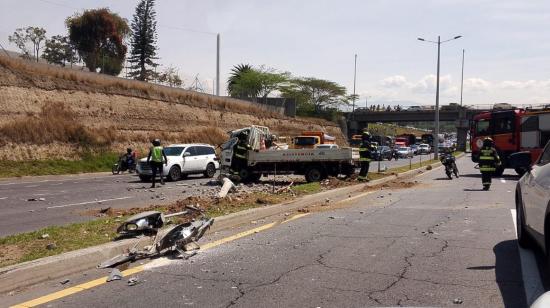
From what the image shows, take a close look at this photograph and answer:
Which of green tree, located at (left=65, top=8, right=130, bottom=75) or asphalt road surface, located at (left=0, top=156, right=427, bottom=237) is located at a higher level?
green tree, located at (left=65, top=8, right=130, bottom=75)

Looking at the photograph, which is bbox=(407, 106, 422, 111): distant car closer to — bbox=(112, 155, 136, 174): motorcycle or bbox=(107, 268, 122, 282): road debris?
bbox=(112, 155, 136, 174): motorcycle

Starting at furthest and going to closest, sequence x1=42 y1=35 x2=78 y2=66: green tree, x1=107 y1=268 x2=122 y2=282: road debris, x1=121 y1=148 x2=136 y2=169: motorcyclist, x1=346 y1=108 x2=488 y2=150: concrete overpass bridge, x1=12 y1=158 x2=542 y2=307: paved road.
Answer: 1. x1=346 y1=108 x2=488 y2=150: concrete overpass bridge
2. x1=42 y1=35 x2=78 y2=66: green tree
3. x1=121 y1=148 x2=136 y2=169: motorcyclist
4. x1=107 y1=268 x2=122 y2=282: road debris
5. x1=12 y1=158 x2=542 y2=307: paved road

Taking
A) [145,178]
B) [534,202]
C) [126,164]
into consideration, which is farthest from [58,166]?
[534,202]

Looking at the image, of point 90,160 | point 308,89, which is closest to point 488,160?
point 90,160

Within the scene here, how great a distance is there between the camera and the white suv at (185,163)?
80.7 ft

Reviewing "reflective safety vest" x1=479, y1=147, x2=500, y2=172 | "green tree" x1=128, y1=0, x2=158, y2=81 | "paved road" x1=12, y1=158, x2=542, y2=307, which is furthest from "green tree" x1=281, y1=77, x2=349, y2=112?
"paved road" x1=12, y1=158, x2=542, y2=307

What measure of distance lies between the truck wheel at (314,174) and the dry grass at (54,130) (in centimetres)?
1946

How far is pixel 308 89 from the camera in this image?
10688 centimetres

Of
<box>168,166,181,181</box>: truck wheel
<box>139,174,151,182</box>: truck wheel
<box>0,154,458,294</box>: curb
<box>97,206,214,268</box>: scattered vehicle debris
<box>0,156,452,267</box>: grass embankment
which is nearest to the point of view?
<box>0,154,458,294</box>: curb

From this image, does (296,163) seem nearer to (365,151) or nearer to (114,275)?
(365,151)

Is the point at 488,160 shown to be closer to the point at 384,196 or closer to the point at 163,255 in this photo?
the point at 384,196

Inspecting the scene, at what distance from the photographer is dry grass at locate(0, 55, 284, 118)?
3762 cm

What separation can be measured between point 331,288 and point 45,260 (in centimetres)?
327

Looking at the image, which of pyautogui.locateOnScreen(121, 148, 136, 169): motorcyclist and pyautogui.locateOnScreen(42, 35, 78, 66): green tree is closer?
pyautogui.locateOnScreen(121, 148, 136, 169): motorcyclist
